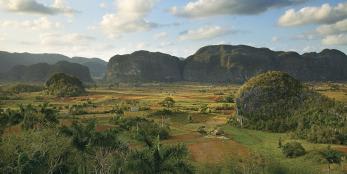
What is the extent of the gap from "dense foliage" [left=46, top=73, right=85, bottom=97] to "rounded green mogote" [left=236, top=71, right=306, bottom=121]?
3120 inches

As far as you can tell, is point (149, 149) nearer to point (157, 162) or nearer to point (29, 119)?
point (157, 162)

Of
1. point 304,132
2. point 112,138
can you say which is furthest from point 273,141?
point 112,138

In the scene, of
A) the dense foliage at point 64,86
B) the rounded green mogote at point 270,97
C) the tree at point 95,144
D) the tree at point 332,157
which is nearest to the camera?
the tree at point 95,144

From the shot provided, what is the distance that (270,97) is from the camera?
80438 millimetres

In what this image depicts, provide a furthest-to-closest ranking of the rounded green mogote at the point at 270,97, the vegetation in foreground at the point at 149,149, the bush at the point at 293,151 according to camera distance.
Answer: the rounded green mogote at the point at 270,97, the bush at the point at 293,151, the vegetation in foreground at the point at 149,149

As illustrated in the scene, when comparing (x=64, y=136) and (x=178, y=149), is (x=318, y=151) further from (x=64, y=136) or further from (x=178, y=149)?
(x=64, y=136)

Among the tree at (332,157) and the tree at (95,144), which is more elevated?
the tree at (95,144)

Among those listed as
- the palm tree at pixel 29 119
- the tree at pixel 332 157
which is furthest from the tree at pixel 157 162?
the palm tree at pixel 29 119

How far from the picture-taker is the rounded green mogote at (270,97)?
7819 cm

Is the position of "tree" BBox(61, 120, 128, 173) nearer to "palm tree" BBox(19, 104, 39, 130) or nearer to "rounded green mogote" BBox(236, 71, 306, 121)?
"palm tree" BBox(19, 104, 39, 130)

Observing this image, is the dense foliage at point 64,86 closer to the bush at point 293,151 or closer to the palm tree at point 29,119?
the palm tree at point 29,119

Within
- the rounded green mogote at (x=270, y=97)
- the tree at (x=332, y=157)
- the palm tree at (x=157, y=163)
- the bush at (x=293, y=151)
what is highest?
the rounded green mogote at (x=270, y=97)

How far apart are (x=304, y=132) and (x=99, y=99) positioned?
73.1 meters

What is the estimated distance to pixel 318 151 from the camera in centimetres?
5169
